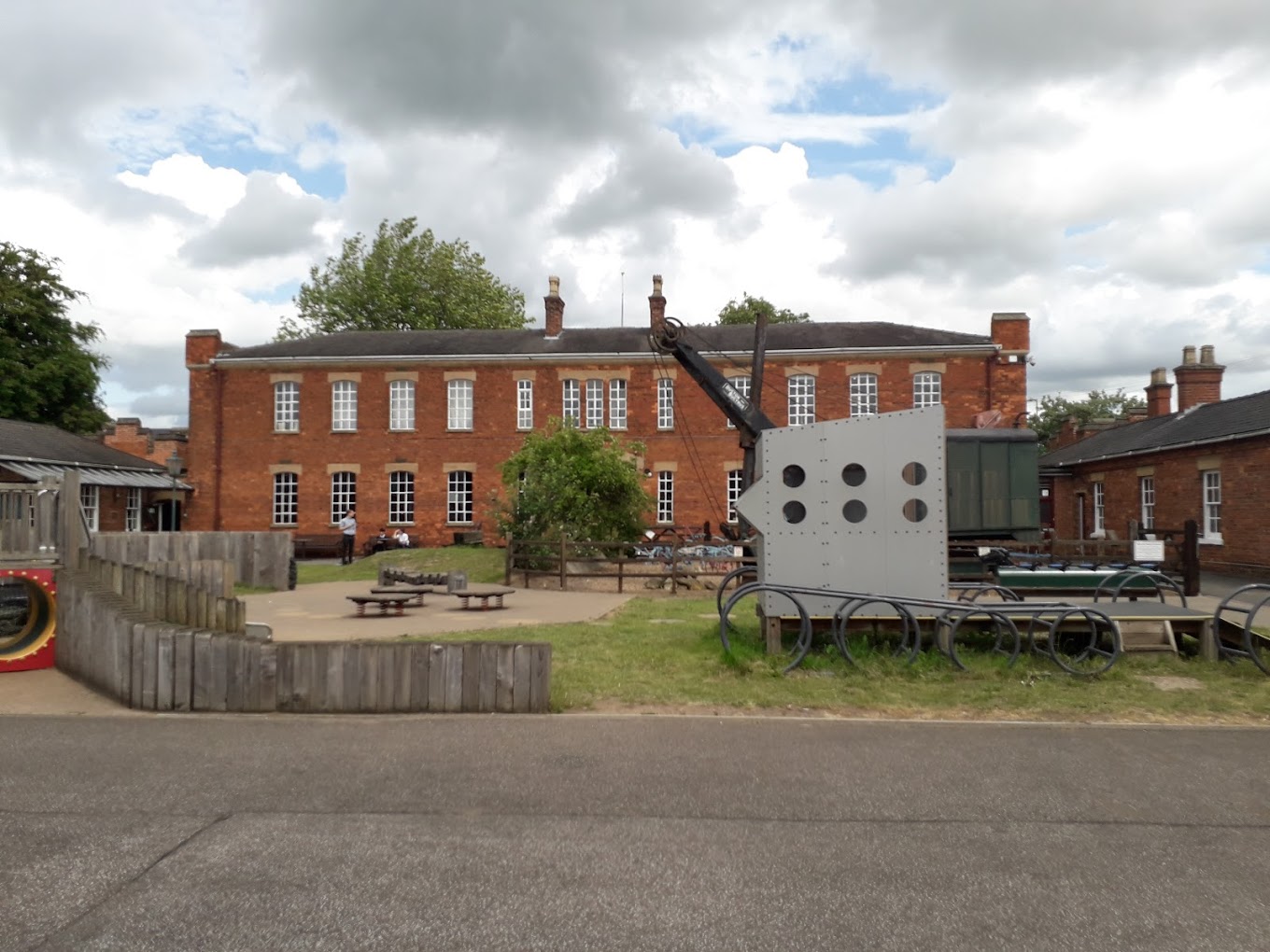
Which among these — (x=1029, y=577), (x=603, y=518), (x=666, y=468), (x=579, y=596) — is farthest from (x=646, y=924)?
(x=666, y=468)

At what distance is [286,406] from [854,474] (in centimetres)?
2959

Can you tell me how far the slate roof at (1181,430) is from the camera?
79.2ft

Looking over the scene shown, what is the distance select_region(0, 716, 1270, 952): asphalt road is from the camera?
4215 millimetres

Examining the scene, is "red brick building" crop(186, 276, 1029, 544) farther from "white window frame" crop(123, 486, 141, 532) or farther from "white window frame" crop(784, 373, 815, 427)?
"white window frame" crop(123, 486, 141, 532)

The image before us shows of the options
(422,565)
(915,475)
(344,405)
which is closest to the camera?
(915,475)

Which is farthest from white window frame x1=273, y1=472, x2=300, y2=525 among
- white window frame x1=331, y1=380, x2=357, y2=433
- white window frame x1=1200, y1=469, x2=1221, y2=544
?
white window frame x1=1200, y1=469, x2=1221, y2=544

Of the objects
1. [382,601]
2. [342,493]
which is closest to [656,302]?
[342,493]

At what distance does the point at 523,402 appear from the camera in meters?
35.6

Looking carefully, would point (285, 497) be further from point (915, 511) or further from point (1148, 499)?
point (915, 511)

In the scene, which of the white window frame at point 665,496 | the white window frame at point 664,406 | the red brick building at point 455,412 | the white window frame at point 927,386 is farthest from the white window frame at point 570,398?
the white window frame at point 927,386

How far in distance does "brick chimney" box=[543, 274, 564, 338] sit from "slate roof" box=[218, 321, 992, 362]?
324mm

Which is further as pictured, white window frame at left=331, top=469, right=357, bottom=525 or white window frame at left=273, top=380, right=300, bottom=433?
white window frame at left=273, top=380, right=300, bottom=433

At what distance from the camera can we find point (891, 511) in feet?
35.5

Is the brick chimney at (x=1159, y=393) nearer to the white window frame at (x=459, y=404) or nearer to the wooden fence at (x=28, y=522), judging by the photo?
the white window frame at (x=459, y=404)
